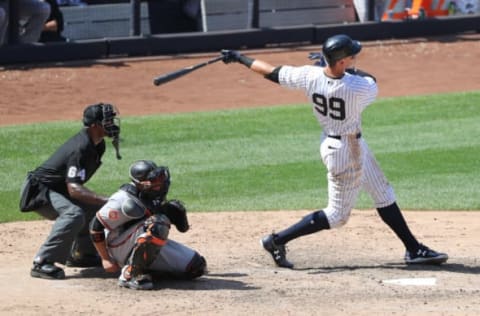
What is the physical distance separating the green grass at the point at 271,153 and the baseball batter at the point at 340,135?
2309mm

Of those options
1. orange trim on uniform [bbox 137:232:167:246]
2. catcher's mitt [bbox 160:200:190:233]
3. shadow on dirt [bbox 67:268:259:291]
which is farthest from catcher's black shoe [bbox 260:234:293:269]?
orange trim on uniform [bbox 137:232:167:246]

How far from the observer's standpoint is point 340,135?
696cm

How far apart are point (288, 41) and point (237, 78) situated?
243cm

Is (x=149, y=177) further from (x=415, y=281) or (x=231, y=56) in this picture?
(x=415, y=281)

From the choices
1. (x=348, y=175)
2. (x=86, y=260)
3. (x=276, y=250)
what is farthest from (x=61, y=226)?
(x=348, y=175)

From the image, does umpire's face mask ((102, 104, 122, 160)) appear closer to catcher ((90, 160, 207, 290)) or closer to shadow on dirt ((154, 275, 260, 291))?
catcher ((90, 160, 207, 290))

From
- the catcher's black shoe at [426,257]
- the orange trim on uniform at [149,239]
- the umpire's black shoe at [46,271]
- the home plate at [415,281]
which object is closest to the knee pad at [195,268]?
A: the orange trim on uniform at [149,239]

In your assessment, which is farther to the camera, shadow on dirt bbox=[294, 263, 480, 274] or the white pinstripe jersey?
shadow on dirt bbox=[294, 263, 480, 274]

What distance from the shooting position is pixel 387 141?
1231 centimetres

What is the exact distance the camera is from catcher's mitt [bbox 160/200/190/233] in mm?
6758

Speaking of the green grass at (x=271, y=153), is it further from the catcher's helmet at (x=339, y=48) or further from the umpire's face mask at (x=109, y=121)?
the catcher's helmet at (x=339, y=48)

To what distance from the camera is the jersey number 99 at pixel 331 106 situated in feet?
22.5

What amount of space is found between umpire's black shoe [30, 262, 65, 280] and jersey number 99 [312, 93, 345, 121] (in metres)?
1.99

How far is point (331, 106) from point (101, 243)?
1.71 meters
